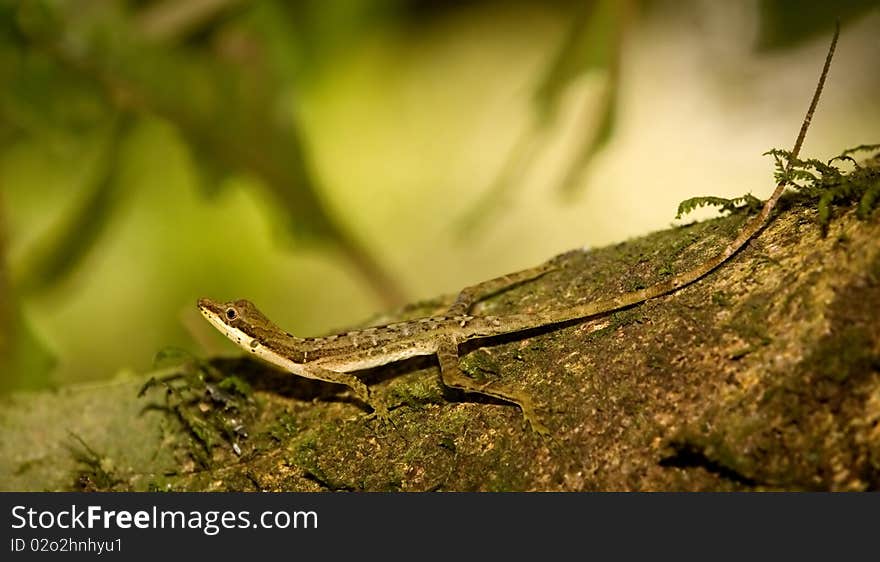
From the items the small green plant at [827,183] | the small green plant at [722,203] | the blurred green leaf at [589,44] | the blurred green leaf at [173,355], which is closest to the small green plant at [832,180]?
the small green plant at [827,183]

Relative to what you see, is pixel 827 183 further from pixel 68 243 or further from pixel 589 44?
pixel 68 243

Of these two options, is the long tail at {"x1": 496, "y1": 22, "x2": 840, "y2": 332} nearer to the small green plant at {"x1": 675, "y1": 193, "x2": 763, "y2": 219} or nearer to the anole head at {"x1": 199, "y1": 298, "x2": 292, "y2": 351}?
the small green plant at {"x1": 675, "y1": 193, "x2": 763, "y2": 219}

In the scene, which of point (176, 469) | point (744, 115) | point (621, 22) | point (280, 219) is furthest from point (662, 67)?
point (176, 469)

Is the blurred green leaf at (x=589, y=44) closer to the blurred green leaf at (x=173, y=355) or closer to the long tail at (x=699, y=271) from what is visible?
the long tail at (x=699, y=271)

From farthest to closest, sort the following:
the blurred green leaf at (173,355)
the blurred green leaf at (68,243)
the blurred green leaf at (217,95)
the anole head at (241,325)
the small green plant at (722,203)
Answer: the blurred green leaf at (68,243) → the blurred green leaf at (217,95) → the blurred green leaf at (173,355) → the anole head at (241,325) → the small green plant at (722,203)

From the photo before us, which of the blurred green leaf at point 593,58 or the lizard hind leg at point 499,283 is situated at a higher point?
the blurred green leaf at point 593,58

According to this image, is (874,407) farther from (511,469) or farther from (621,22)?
(621,22)

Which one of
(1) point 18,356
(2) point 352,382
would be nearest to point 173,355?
(2) point 352,382
